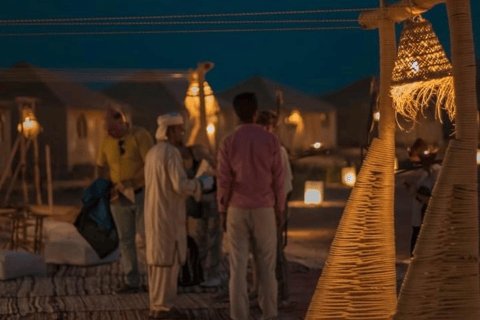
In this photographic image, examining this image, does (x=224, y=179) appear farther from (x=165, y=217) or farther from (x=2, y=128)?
(x=2, y=128)

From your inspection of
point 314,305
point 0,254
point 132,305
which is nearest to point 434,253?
point 314,305

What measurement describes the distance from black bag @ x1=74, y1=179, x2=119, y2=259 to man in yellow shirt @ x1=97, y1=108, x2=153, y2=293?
0.16 metres

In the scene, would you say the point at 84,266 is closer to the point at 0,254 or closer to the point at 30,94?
the point at 0,254

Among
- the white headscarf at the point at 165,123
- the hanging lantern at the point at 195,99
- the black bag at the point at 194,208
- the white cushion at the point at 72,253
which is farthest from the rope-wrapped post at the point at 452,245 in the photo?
the hanging lantern at the point at 195,99

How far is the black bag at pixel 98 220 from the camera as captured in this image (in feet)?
30.2

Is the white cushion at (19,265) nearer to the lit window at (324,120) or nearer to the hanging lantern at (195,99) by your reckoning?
the hanging lantern at (195,99)

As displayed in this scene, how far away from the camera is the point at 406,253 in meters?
12.1

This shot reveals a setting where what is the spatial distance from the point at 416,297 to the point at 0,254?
626 centimetres

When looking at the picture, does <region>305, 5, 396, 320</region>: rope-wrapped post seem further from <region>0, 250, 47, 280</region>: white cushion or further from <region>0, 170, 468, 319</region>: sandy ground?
<region>0, 250, 47, 280</region>: white cushion

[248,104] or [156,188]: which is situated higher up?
[248,104]

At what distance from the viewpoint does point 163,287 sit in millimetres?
7918

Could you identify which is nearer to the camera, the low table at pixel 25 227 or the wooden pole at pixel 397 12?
the wooden pole at pixel 397 12

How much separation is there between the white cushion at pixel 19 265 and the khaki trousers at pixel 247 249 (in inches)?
124

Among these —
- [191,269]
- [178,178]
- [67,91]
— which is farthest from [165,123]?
[67,91]
